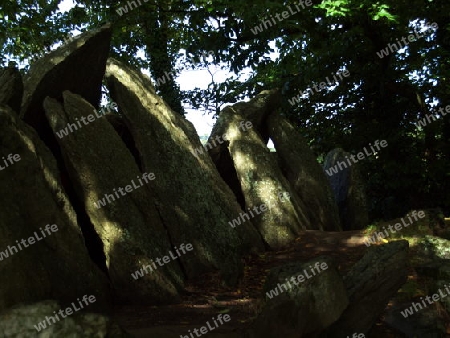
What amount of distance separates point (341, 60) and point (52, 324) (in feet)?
41.9

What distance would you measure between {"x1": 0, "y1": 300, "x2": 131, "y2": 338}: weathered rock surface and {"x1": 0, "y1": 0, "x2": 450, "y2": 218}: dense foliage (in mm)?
8393

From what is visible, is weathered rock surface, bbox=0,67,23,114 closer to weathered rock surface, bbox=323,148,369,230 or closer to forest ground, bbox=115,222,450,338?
forest ground, bbox=115,222,450,338

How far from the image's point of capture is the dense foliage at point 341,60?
41.3ft

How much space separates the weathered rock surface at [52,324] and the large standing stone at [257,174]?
5.83 meters

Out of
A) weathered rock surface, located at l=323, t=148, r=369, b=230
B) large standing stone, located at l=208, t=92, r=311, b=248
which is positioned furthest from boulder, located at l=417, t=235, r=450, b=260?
weathered rock surface, located at l=323, t=148, r=369, b=230

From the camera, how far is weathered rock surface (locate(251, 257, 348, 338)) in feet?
18.2

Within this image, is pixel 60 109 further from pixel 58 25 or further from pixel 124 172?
pixel 58 25

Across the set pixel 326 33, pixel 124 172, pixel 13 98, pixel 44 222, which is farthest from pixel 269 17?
pixel 44 222

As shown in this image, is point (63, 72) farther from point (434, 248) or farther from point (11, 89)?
point (434, 248)

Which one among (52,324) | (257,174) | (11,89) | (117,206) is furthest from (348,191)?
(52,324)

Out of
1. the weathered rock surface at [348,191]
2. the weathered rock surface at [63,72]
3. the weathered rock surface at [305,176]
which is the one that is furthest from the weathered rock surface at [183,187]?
the weathered rock surface at [348,191]

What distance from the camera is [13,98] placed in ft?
26.7

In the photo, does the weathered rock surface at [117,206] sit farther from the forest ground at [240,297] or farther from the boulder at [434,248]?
the boulder at [434,248]

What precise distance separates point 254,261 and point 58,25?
12716 mm
